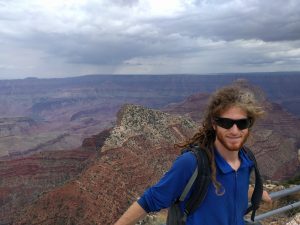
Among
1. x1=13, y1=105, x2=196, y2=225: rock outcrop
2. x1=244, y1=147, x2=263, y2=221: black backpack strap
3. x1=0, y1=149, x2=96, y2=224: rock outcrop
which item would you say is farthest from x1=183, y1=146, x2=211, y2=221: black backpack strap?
x1=0, y1=149, x2=96, y2=224: rock outcrop

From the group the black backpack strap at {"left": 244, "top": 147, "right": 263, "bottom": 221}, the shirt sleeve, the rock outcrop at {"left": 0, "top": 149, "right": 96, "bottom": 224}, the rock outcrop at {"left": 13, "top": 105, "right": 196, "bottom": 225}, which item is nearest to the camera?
the shirt sleeve

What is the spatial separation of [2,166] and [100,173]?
137 feet

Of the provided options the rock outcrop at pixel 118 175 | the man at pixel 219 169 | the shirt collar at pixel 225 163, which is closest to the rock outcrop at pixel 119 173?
the rock outcrop at pixel 118 175

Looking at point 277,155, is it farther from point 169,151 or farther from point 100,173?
point 100,173

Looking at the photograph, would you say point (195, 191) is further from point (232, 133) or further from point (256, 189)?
point (256, 189)

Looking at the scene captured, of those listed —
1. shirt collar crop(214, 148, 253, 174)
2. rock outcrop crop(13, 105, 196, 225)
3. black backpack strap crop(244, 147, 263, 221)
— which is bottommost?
rock outcrop crop(13, 105, 196, 225)

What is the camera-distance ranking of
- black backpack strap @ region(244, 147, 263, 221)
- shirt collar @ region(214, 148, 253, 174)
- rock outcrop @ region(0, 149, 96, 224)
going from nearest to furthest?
A: shirt collar @ region(214, 148, 253, 174), black backpack strap @ region(244, 147, 263, 221), rock outcrop @ region(0, 149, 96, 224)

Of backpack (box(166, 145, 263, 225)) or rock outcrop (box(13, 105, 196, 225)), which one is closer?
backpack (box(166, 145, 263, 225))

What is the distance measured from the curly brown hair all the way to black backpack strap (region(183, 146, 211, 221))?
0.49 feet

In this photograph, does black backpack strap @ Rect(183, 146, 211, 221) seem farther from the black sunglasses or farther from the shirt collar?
the black sunglasses

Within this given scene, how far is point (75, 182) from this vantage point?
49.5m

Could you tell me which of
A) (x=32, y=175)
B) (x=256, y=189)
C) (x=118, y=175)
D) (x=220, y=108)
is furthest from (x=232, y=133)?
(x=32, y=175)

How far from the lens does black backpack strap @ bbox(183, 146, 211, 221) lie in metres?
3.46

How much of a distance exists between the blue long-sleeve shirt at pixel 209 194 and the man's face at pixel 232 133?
129mm
